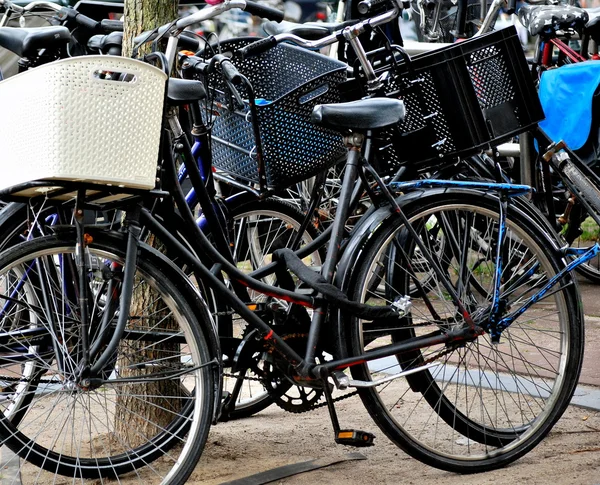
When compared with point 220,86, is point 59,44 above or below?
above

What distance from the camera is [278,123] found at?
11.8 feet

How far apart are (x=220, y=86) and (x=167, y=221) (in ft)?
2.05

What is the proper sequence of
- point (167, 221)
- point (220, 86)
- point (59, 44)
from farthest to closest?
point (59, 44), point (220, 86), point (167, 221)

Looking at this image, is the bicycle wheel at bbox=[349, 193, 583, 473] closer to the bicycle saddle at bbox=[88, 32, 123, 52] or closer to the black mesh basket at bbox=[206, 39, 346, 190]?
the black mesh basket at bbox=[206, 39, 346, 190]

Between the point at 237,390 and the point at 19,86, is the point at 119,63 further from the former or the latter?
the point at 237,390

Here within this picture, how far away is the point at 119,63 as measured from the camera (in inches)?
106

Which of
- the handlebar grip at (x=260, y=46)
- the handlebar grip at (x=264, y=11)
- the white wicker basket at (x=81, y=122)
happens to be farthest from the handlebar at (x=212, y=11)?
the white wicker basket at (x=81, y=122)

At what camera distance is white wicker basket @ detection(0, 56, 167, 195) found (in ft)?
8.68

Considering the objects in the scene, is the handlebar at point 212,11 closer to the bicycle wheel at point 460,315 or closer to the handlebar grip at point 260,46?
the handlebar grip at point 260,46

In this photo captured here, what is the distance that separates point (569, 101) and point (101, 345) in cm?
332

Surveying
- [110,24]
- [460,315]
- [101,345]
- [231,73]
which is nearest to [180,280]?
[101,345]

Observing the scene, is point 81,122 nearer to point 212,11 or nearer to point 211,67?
point 212,11

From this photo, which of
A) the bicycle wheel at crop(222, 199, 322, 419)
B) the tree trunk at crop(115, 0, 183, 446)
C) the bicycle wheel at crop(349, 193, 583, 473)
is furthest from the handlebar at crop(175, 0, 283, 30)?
the bicycle wheel at crop(222, 199, 322, 419)

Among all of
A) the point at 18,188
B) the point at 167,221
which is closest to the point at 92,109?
the point at 18,188
